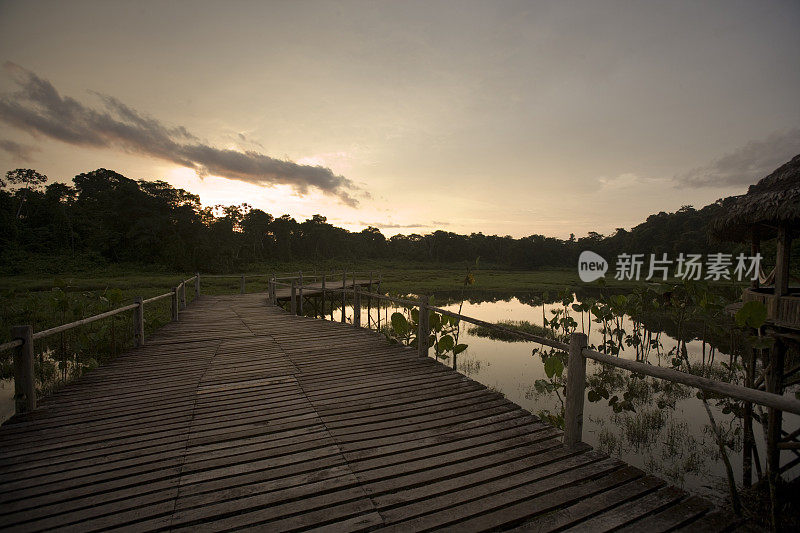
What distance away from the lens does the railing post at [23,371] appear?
3920 mm

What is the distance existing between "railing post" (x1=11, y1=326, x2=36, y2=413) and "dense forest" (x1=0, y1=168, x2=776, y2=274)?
142ft

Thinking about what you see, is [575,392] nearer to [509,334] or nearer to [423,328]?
[423,328]

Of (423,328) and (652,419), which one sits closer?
(423,328)

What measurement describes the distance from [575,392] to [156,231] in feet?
171

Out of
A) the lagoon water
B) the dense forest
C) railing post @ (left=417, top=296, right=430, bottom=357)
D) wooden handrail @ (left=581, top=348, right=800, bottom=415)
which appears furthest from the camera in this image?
the dense forest

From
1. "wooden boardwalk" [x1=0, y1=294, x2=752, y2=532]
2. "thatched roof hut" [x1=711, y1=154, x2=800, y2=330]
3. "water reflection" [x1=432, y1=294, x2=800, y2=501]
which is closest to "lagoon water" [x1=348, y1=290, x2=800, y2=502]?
"water reflection" [x1=432, y1=294, x2=800, y2=501]

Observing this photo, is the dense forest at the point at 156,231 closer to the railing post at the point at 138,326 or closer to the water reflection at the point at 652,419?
the water reflection at the point at 652,419

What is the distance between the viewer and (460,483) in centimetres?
274

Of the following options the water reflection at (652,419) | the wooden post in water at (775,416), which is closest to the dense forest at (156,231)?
the water reflection at (652,419)

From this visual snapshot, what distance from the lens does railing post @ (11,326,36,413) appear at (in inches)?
154

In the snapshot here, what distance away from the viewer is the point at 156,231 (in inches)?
1762

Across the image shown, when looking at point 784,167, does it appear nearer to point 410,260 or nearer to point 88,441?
point 88,441

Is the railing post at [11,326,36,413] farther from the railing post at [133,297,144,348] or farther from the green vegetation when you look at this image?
the green vegetation

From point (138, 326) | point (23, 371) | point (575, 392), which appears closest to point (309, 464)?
point (575, 392)
